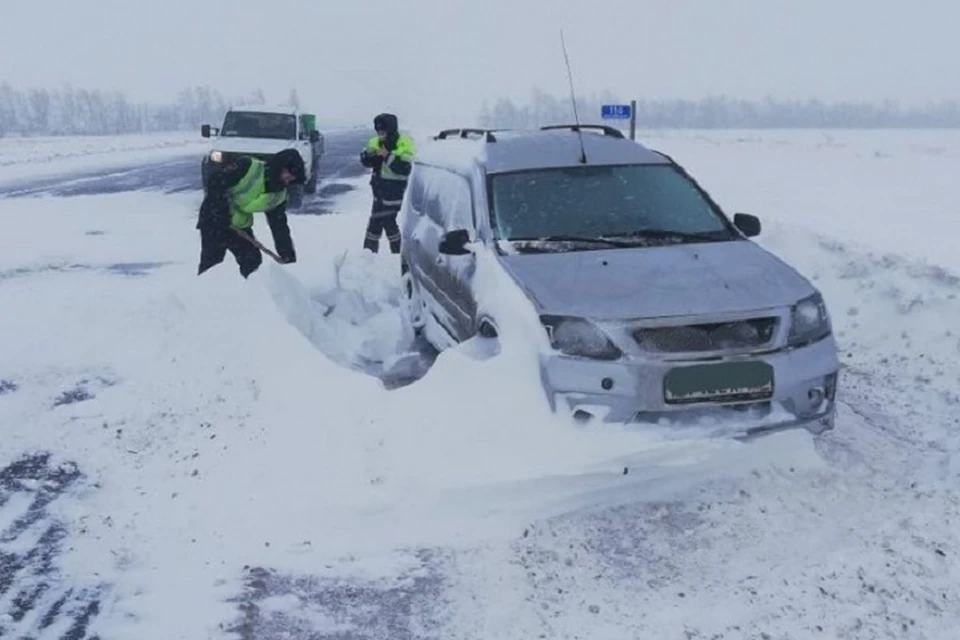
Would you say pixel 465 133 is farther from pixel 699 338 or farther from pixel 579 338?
pixel 699 338

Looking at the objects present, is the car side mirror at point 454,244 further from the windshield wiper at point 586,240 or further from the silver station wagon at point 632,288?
the windshield wiper at point 586,240

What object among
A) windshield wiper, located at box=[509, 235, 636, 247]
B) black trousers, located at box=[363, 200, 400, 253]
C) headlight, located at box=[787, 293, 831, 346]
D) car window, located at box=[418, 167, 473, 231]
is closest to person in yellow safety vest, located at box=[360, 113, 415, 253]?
black trousers, located at box=[363, 200, 400, 253]

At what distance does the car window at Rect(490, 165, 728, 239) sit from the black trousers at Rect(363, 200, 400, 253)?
14.8 feet

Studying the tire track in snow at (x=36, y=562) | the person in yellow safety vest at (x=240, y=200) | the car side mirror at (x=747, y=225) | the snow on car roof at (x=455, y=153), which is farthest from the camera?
the person in yellow safety vest at (x=240, y=200)

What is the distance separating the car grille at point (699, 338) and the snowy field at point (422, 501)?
0.45 meters

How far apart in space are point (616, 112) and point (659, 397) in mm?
10855

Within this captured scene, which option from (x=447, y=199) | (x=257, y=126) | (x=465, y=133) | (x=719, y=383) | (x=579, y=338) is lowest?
(x=719, y=383)

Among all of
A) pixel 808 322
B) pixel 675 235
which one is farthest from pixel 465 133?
pixel 808 322

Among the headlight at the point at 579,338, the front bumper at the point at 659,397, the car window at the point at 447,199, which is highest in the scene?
the car window at the point at 447,199

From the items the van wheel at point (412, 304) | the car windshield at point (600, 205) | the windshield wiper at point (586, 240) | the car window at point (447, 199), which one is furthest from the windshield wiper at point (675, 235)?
the van wheel at point (412, 304)

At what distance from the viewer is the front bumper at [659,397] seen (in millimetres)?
4277

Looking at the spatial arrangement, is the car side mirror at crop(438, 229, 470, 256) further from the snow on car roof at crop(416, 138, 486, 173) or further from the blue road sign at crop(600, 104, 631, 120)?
the blue road sign at crop(600, 104, 631, 120)

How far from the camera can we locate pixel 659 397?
4.27 metres

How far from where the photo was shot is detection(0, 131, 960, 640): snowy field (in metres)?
3.47
